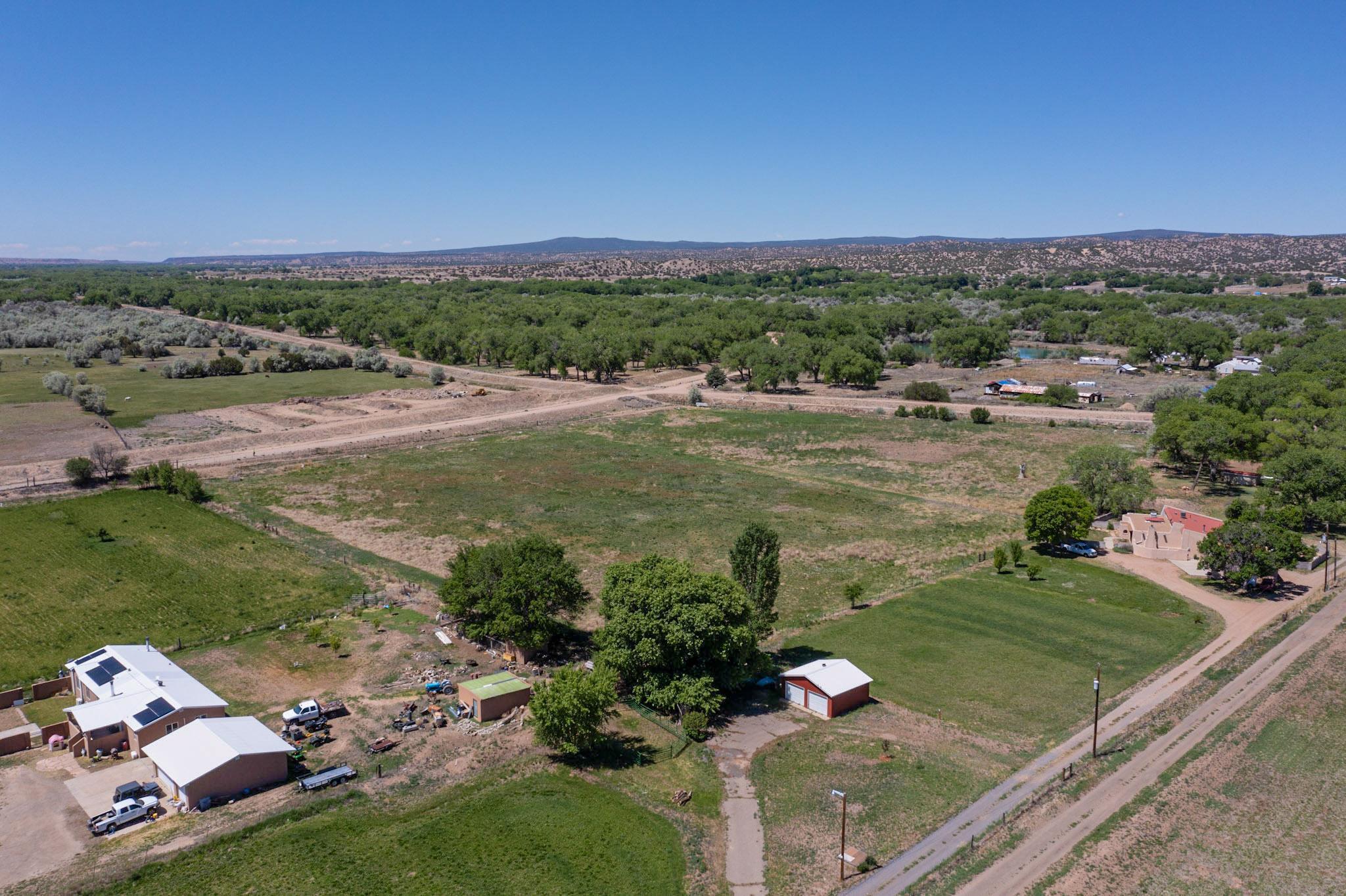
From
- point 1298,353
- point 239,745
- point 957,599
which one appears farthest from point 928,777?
point 1298,353

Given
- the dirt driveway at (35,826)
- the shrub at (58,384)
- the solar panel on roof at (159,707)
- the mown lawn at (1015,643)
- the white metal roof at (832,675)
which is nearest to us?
the dirt driveway at (35,826)

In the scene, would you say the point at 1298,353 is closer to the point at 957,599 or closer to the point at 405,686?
the point at 957,599

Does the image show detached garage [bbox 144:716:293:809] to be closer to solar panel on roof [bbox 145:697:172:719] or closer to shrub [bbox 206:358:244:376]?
solar panel on roof [bbox 145:697:172:719]

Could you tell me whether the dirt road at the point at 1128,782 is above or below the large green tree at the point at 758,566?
below

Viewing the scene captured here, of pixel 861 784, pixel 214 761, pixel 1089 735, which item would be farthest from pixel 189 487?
pixel 1089 735

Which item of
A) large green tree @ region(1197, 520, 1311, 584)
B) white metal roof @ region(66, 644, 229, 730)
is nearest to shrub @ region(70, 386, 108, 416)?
white metal roof @ region(66, 644, 229, 730)

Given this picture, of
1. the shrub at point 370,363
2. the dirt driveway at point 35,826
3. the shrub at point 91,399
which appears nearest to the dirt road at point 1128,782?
the dirt driveway at point 35,826

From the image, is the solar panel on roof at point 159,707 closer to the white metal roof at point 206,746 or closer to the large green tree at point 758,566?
the white metal roof at point 206,746
